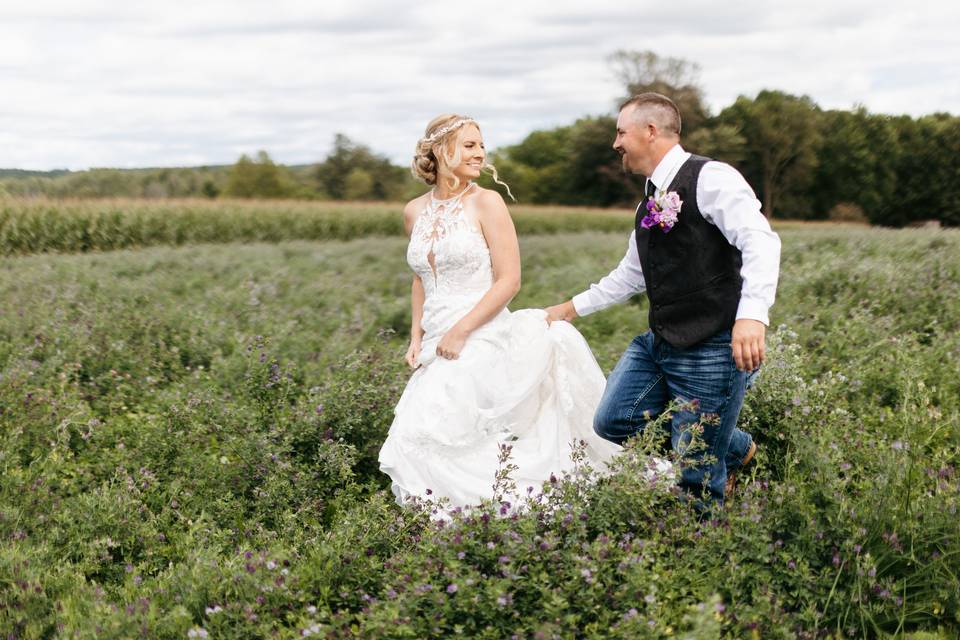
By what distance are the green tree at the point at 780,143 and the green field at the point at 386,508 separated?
47.1m

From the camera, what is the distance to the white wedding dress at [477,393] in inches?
166

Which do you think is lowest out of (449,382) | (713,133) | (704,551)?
(704,551)

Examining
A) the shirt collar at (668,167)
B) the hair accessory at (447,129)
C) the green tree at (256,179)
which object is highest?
the green tree at (256,179)

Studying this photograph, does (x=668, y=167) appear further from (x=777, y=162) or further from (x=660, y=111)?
(x=777, y=162)

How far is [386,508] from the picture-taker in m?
3.80

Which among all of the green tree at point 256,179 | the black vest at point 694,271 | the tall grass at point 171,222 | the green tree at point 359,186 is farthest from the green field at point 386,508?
the green tree at point 359,186

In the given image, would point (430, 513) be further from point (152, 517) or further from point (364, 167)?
point (364, 167)

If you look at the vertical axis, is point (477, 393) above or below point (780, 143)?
below

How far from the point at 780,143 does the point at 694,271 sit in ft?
175

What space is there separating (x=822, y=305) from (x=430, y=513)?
6030 mm

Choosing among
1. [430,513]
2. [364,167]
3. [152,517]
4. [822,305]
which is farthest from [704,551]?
[364,167]

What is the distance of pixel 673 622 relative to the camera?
2.92m

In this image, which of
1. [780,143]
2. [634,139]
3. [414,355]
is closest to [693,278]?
[634,139]

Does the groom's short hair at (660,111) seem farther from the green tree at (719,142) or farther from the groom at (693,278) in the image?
the green tree at (719,142)
